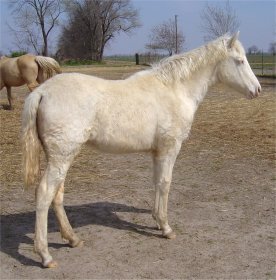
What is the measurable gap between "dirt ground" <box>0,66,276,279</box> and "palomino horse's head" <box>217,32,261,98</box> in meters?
1.06

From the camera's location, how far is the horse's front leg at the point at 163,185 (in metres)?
3.70

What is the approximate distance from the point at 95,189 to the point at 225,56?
219 cm

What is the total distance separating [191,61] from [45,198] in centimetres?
177

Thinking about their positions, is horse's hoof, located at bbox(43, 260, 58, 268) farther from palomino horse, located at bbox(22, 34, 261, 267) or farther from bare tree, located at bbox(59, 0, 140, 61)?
bare tree, located at bbox(59, 0, 140, 61)

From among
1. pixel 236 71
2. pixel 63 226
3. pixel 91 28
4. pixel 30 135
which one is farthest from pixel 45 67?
pixel 91 28

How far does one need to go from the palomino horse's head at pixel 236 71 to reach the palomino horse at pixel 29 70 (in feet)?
22.0

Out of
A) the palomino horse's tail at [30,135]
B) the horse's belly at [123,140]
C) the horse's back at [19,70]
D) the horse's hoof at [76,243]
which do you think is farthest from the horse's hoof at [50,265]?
the horse's back at [19,70]

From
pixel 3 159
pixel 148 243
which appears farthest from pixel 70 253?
pixel 3 159

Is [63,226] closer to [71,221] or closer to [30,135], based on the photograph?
[71,221]

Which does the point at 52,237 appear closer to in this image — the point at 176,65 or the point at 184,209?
the point at 184,209

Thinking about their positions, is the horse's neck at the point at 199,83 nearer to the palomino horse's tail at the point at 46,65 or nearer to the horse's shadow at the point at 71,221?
the horse's shadow at the point at 71,221

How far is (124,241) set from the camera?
3.69 m

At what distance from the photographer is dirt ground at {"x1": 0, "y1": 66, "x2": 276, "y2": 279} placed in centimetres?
322

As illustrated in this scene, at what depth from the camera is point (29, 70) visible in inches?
421
